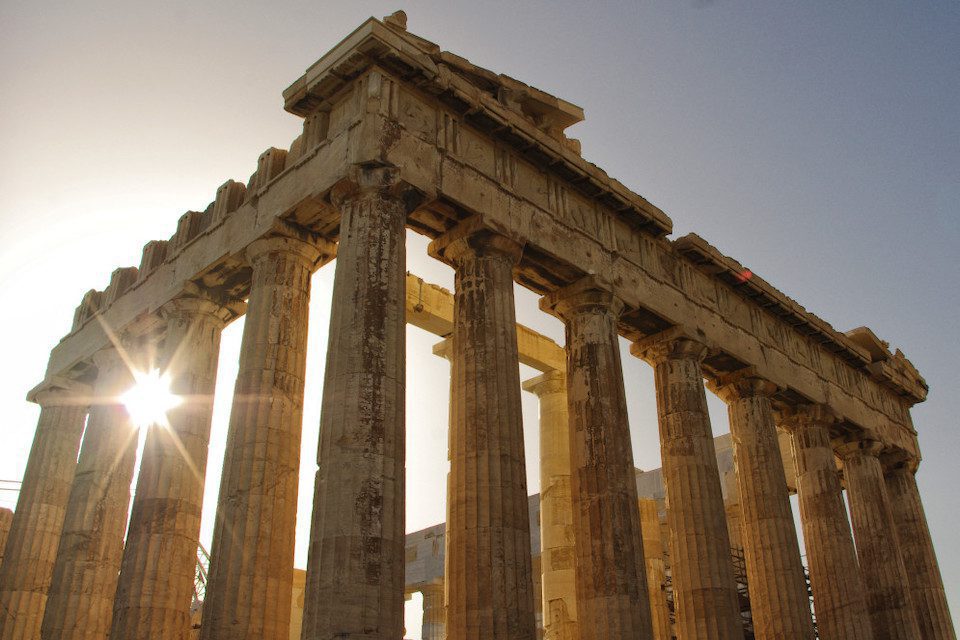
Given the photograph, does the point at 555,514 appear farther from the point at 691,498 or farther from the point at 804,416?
the point at 804,416

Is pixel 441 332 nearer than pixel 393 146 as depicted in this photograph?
No

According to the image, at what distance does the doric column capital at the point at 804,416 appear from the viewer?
98.9 feet

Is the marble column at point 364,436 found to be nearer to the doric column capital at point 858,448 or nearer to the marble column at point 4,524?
the marble column at point 4,524

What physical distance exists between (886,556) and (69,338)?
28.1 m

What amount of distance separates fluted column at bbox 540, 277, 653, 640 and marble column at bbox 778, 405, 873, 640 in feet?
34.3

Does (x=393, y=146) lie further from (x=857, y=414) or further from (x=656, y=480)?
(x=656, y=480)

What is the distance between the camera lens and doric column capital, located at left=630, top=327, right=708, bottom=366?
25.2 meters

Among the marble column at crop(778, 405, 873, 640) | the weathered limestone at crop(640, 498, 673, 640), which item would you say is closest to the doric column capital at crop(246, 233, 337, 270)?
the weathered limestone at crop(640, 498, 673, 640)

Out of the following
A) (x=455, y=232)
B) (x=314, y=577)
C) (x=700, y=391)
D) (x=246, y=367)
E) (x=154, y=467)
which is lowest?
(x=314, y=577)

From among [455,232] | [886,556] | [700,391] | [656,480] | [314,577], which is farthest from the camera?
Result: [656,480]

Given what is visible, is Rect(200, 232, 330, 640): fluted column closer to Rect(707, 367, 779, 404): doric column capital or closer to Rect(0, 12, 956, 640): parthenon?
Rect(0, 12, 956, 640): parthenon

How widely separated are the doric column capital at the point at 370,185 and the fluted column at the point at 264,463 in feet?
7.91

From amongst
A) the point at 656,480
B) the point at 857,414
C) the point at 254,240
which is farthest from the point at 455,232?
the point at 656,480

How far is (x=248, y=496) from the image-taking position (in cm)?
1756
